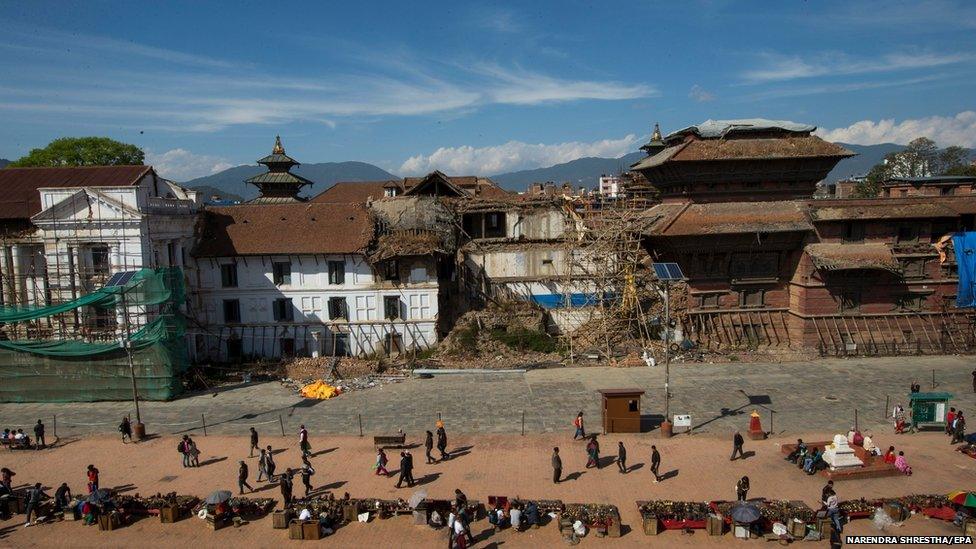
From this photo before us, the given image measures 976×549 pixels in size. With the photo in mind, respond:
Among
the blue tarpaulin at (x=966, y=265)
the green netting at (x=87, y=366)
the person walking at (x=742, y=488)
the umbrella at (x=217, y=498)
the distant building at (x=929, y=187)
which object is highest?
the distant building at (x=929, y=187)

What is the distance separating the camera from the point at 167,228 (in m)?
37.2

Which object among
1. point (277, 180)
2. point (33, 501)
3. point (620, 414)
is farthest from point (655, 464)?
point (277, 180)

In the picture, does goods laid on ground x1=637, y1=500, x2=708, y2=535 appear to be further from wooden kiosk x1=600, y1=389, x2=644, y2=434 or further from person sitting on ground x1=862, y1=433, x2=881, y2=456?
person sitting on ground x1=862, y1=433, x2=881, y2=456

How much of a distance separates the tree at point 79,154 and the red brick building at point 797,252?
55751 millimetres

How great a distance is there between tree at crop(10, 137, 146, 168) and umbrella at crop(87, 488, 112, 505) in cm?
5283

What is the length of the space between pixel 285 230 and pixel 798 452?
32.5 m

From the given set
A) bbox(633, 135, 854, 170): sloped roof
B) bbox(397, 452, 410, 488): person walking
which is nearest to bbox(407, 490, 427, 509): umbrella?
bbox(397, 452, 410, 488): person walking

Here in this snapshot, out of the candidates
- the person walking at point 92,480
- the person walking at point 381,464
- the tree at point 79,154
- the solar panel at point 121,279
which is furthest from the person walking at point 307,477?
the tree at point 79,154

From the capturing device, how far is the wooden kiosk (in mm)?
25547

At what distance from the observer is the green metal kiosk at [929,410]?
24891 mm

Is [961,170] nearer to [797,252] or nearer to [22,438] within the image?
[797,252]

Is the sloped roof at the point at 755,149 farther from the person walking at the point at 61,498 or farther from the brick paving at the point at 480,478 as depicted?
the person walking at the point at 61,498

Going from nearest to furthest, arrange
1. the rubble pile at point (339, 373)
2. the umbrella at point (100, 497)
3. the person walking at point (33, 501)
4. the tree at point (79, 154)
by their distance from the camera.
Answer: the umbrella at point (100, 497)
the person walking at point (33, 501)
the rubble pile at point (339, 373)
the tree at point (79, 154)

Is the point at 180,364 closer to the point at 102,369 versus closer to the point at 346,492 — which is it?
the point at 102,369
